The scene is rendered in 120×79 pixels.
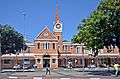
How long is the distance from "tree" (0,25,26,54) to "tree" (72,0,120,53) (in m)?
22.2

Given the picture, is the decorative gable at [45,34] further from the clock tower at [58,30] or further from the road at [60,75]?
the road at [60,75]

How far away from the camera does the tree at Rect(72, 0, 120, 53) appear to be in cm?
3750

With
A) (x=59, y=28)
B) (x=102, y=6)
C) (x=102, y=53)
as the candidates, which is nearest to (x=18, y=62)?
(x=59, y=28)

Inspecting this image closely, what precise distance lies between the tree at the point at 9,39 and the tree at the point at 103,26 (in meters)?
22.2

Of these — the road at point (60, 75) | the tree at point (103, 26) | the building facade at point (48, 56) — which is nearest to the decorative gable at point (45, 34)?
→ the building facade at point (48, 56)

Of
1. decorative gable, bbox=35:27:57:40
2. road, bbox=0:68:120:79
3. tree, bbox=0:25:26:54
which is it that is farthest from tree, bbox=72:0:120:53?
decorative gable, bbox=35:27:57:40

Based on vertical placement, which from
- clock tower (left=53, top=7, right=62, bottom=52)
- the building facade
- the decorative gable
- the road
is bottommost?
the road

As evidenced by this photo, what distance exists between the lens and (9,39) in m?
59.3

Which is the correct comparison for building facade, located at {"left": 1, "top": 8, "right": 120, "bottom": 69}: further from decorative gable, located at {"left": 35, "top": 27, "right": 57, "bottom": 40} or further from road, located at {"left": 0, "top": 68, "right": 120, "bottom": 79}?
road, located at {"left": 0, "top": 68, "right": 120, "bottom": 79}

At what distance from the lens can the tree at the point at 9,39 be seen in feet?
192

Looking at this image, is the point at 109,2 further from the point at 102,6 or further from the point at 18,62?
the point at 18,62

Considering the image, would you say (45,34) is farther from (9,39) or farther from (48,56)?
(9,39)

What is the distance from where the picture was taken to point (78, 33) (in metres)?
44.0

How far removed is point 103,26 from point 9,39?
2676 cm
